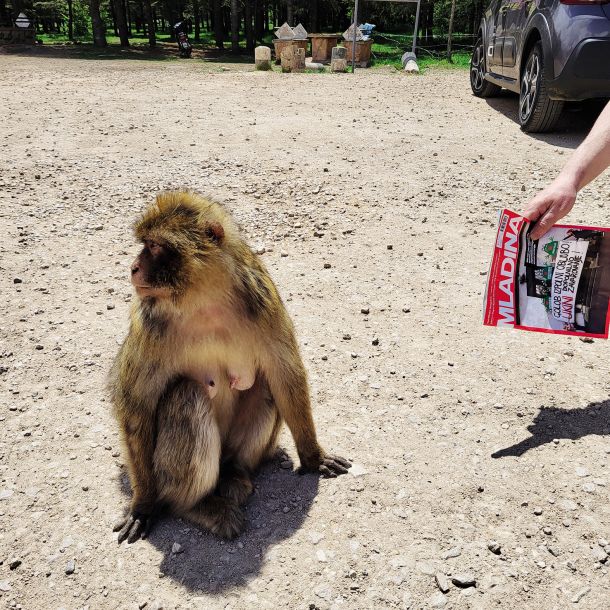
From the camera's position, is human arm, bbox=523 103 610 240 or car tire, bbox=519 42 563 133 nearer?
human arm, bbox=523 103 610 240

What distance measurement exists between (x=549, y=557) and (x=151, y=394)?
1.45 m

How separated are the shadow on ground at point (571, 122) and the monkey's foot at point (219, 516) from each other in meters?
5.69

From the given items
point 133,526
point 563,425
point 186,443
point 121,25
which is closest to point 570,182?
point 563,425

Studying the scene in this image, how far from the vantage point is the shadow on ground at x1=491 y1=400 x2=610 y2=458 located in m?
2.50

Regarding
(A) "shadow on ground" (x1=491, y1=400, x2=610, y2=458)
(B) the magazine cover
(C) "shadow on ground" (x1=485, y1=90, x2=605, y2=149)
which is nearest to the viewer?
(B) the magazine cover

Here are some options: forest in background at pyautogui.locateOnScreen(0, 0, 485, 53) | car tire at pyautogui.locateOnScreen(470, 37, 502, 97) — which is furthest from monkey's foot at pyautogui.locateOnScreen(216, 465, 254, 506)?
forest in background at pyautogui.locateOnScreen(0, 0, 485, 53)

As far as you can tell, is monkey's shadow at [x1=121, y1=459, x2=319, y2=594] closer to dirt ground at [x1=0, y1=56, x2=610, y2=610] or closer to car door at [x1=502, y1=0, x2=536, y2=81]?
dirt ground at [x1=0, y1=56, x2=610, y2=610]

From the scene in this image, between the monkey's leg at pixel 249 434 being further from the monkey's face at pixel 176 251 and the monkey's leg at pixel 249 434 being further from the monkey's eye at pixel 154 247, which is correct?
the monkey's eye at pixel 154 247

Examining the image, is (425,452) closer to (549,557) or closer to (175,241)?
(549,557)

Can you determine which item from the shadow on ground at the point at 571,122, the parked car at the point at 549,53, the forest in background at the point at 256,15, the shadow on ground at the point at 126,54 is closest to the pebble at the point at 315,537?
the parked car at the point at 549,53

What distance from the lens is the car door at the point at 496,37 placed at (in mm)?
7875

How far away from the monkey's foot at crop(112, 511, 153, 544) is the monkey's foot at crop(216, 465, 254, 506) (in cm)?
28

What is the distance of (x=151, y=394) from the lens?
2.04 meters

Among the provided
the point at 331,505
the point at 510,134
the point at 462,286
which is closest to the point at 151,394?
the point at 331,505
